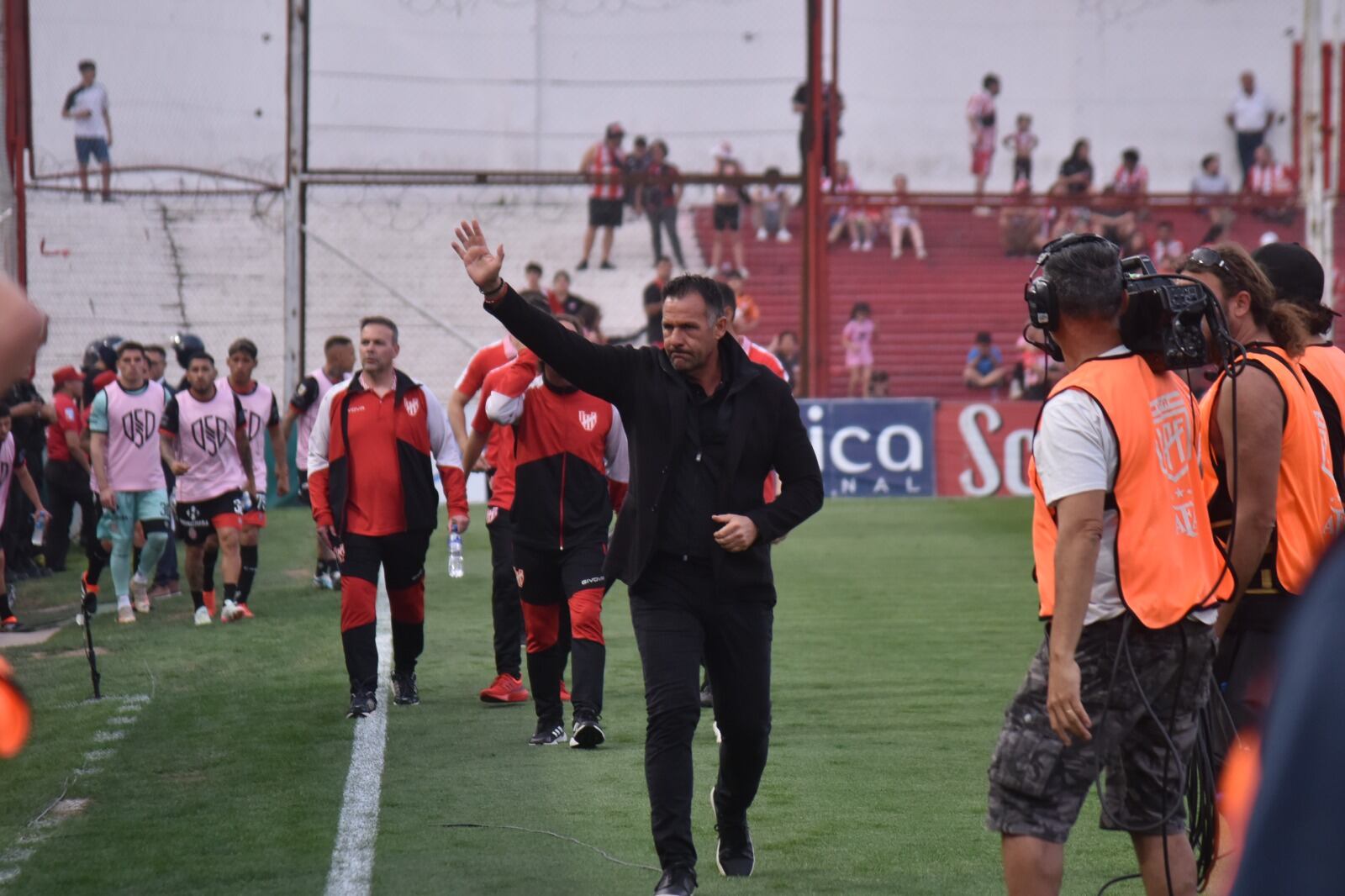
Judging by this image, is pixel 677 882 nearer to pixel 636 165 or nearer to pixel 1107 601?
pixel 1107 601

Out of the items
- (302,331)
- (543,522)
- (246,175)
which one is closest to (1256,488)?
(543,522)

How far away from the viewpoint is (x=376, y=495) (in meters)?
8.89

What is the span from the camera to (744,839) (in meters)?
5.88

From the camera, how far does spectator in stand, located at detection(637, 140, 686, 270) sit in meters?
24.1

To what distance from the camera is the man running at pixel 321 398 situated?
43.5ft

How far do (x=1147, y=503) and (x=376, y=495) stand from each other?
214 inches

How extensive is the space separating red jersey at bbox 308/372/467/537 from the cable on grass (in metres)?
2.68

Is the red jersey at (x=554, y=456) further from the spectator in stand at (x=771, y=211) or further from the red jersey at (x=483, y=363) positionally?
the spectator in stand at (x=771, y=211)

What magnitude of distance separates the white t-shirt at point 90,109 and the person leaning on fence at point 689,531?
21.3 m

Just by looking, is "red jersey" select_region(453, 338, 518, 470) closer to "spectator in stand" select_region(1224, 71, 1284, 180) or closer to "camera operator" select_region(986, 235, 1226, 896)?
"camera operator" select_region(986, 235, 1226, 896)

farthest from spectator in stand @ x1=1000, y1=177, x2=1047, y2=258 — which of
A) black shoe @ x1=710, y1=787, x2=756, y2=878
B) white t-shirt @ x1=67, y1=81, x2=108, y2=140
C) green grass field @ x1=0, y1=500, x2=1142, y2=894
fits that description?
black shoe @ x1=710, y1=787, x2=756, y2=878

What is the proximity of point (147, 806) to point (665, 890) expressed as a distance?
2.50 meters

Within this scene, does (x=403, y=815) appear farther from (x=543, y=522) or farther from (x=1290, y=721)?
(x=1290, y=721)

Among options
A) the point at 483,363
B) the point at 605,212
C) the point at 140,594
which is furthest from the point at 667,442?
the point at 605,212
